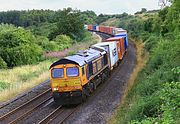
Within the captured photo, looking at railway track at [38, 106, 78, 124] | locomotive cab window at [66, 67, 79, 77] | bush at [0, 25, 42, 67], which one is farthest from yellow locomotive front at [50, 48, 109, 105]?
bush at [0, 25, 42, 67]

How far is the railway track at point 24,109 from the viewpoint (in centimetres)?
1938

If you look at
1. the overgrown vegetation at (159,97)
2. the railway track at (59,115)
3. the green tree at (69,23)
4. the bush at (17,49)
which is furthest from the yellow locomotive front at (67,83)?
the green tree at (69,23)

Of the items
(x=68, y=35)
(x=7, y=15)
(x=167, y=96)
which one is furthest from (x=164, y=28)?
(x=7, y=15)

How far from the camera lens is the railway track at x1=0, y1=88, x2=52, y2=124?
19.4m

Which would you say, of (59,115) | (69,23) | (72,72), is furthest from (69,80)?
(69,23)

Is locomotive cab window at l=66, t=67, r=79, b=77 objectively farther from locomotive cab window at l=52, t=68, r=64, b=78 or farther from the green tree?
the green tree

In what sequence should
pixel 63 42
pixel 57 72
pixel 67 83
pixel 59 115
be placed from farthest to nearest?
pixel 63 42, pixel 57 72, pixel 67 83, pixel 59 115

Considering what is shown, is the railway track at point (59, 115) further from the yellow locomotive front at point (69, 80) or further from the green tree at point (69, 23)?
the green tree at point (69, 23)

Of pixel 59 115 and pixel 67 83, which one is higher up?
pixel 67 83

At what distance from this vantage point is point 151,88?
57.6 feet

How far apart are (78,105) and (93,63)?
3.76 metres

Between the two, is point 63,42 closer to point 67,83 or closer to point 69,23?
point 69,23

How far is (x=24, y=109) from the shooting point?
70.2 feet

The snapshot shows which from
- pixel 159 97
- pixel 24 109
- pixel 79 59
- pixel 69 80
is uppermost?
pixel 79 59
